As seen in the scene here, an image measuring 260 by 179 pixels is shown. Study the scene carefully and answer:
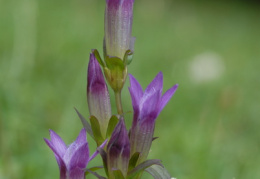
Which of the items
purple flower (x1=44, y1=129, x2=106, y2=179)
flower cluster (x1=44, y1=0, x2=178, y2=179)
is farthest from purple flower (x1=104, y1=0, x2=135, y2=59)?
purple flower (x1=44, y1=129, x2=106, y2=179)

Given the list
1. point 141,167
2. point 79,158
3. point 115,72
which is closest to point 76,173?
point 79,158

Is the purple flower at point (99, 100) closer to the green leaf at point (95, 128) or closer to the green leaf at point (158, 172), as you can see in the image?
the green leaf at point (95, 128)

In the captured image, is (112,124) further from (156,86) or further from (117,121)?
(156,86)

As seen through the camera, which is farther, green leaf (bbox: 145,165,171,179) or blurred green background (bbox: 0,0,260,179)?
blurred green background (bbox: 0,0,260,179)

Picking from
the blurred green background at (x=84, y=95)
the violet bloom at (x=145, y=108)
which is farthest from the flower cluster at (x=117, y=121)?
the blurred green background at (x=84, y=95)

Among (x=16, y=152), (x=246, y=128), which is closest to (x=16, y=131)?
(x=16, y=152)

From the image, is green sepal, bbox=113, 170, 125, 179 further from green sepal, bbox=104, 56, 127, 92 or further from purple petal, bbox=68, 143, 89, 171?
green sepal, bbox=104, 56, 127, 92

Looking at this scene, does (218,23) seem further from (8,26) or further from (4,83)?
(4,83)
